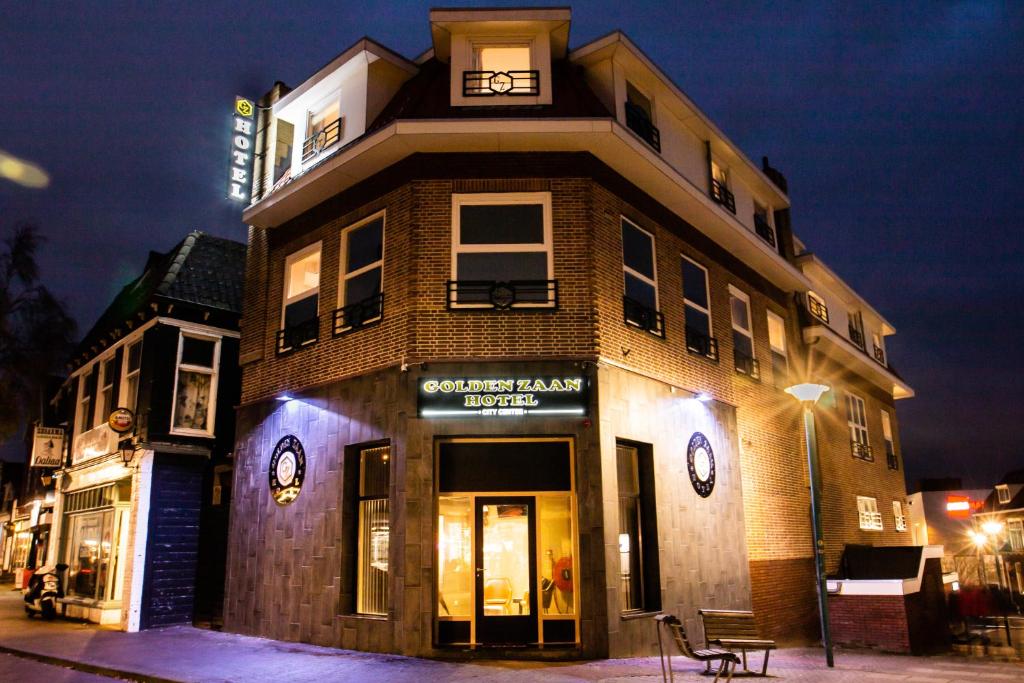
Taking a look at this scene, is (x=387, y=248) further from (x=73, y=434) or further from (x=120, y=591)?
(x=73, y=434)

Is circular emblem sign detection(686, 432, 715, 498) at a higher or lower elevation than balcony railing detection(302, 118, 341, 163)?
lower

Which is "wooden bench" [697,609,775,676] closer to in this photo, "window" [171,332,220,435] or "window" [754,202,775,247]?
"window" [754,202,775,247]

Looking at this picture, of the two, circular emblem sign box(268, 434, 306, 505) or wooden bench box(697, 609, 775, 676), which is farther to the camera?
circular emblem sign box(268, 434, 306, 505)

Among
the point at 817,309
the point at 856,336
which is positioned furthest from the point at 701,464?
the point at 856,336

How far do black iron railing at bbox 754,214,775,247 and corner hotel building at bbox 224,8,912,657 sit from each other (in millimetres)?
2790

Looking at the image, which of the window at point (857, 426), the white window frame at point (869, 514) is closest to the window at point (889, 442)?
the window at point (857, 426)

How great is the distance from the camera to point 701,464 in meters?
15.0

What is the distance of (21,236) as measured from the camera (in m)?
26.6

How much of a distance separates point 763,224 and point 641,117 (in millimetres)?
6804

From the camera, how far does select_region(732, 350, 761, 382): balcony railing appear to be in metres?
17.5

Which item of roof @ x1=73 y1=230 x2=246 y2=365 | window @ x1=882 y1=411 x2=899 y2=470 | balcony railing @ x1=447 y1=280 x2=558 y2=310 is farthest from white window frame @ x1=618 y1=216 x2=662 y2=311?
window @ x1=882 y1=411 x2=899 y2=470

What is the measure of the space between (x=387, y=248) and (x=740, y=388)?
8826mm

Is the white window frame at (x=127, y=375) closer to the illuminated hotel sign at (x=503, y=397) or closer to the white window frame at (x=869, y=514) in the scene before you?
the illuminated hotel sign at (x=503, y=397)

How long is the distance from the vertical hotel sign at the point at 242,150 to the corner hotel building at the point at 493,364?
376 mm
